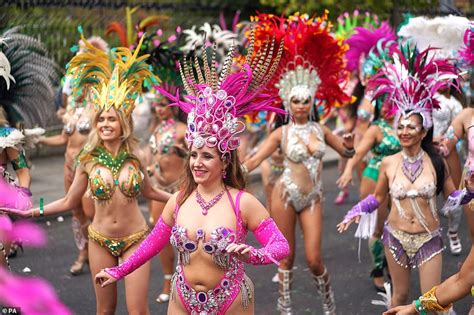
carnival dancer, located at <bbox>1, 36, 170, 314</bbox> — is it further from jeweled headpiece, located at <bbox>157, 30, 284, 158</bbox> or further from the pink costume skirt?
jeweled headpiece, located at <bbox>157, 30, 284, 158</bbox>

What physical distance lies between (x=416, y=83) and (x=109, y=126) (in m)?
2.37

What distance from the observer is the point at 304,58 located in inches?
279

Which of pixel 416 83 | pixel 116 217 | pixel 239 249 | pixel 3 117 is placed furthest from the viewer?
pixel 416 83

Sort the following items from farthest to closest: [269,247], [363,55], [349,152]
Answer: [363,55] < [349,152] < [269,247]

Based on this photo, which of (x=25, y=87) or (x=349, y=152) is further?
(x=349, y=152)

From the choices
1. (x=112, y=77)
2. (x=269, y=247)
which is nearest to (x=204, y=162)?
(x=269, y=247)

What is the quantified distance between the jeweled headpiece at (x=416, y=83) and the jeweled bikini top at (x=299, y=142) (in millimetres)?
777

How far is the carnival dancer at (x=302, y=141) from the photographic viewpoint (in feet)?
21.4

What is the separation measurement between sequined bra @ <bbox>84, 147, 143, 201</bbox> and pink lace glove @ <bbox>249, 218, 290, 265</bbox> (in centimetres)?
159

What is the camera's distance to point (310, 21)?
712 centimetres

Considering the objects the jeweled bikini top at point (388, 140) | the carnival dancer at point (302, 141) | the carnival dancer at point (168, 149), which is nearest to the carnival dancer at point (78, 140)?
the carnival dancer at point (168, 149)

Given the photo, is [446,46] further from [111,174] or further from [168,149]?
[111,174]

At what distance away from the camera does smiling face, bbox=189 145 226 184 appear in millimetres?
4258

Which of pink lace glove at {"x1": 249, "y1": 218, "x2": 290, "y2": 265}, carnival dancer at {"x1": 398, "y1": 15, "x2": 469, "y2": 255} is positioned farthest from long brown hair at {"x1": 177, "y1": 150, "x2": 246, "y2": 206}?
carnival dancer at {"x1": 398, "y1": 15, "x2": 469, "y2": 255}
